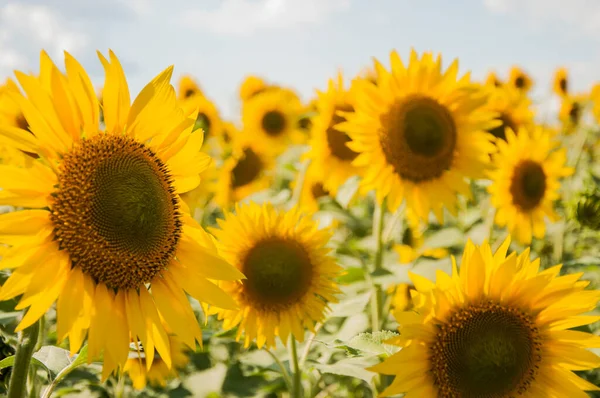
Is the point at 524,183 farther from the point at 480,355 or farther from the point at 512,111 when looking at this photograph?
the point at 480,355

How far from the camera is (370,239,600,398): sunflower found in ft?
6.18

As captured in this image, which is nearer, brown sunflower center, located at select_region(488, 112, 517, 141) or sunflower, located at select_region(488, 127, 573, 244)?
sunflower, located at select_region(488, 127, 573, 244)

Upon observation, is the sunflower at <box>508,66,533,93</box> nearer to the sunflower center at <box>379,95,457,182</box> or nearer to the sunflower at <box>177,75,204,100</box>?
the sunflower at <box>177,75,204,100</box>

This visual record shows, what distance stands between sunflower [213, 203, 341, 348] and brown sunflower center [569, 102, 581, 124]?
6.91 meters

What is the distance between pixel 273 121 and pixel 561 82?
4.99 m

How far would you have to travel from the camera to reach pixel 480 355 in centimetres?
194

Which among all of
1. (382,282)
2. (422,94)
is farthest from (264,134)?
(382,282)

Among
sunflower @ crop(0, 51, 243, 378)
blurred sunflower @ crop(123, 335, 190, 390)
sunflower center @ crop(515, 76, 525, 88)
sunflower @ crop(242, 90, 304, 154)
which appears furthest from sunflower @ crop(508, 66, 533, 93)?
sunflower @ crop(0, 51, 243, 378)

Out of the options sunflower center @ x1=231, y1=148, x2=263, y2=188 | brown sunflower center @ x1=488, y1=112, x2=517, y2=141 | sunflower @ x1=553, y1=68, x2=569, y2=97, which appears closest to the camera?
brown sunflower center @ x1=488, y1=112, x2=517, y2=141

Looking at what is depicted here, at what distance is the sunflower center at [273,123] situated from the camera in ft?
20.9

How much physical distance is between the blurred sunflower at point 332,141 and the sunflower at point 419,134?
1.48 ft

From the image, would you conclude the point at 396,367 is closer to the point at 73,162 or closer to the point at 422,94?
the point at 73,162

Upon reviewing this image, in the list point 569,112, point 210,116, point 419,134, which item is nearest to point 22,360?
point 419,134

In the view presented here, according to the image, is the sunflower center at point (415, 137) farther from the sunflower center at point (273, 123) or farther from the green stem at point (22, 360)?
the sunflower center at point (273, 123)
